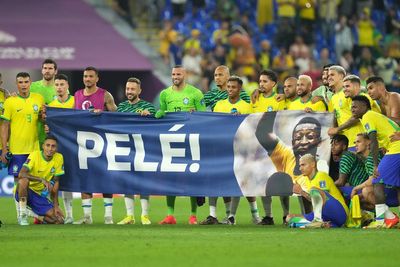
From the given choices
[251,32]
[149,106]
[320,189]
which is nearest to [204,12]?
[251,32]

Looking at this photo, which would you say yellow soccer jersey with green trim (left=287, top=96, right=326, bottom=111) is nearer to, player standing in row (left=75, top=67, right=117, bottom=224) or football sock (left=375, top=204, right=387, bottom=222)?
football sock (left=375, top=204, right=387, bottom=222)

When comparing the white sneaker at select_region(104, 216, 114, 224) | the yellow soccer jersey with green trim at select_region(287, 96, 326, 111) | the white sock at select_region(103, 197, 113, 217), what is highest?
the yellow soccer jersey with green trim at select_region(287, 96, 326, 111)

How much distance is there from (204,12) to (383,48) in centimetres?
496

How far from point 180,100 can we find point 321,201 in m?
2.91

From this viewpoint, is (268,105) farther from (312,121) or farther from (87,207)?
(87,207)

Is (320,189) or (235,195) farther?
(235,195)

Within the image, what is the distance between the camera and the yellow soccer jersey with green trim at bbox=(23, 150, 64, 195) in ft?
54.6

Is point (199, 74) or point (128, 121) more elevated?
point (199, 74)

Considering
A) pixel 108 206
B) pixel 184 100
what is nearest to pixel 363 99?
pixel 184 100

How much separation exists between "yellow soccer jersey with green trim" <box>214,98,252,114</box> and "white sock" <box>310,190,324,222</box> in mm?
2093

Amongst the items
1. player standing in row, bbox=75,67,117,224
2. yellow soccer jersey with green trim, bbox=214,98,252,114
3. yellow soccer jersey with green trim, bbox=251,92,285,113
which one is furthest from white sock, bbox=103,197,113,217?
yellow soccer jersey with green trim, bbox=251,92,285,113

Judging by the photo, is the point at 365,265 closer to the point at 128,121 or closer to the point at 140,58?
the point at 128,121

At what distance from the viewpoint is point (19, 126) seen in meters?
16.9

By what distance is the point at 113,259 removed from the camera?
12.0m
